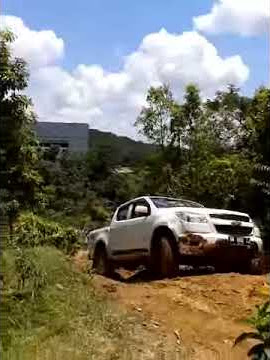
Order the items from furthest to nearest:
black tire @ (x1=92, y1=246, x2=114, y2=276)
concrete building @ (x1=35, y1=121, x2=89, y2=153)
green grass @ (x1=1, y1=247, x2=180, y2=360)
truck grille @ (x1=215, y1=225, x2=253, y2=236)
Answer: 1. concrete building @ (x1=35, y1=121, x2=89, y2=153)
2. black tire @ (x1=92, y1=246, x2=114, y2=276)
3. truck grille @ (x1=215, y1=225, x2=253, y2=236)
4. green grass @ (x1=1, y1=247, x2=180, y2=360)

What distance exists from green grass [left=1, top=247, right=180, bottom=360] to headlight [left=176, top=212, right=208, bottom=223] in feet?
5.35

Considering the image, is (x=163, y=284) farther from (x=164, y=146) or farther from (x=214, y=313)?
(x=164, y=146)

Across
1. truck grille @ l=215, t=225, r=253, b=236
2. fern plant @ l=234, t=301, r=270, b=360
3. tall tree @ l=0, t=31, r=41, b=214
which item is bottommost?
fern plant @ l=234, t=301, r=270, b=360

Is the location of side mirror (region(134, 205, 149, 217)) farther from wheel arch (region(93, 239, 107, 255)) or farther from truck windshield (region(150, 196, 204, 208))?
wheel arch (region(93, 239, 107, 255))

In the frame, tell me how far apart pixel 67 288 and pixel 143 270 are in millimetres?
2180

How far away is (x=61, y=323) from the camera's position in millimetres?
5230

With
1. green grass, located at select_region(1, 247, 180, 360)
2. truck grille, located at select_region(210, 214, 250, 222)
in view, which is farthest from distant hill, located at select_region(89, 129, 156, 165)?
green grass, located at select_region(1, 247, 180, 360)

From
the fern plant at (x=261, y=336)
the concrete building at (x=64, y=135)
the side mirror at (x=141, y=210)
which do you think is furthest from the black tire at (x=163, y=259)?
the fern plant at (x=261, y=336)

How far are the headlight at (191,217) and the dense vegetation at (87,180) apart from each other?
0.86 metres

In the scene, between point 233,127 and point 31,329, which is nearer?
point 31,329

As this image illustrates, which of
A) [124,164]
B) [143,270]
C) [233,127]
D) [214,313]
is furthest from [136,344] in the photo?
[233,127]

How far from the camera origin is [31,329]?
512 centimetres

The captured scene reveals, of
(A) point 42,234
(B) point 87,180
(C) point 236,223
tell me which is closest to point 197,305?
(C) point 236,223

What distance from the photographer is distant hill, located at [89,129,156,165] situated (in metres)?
11.1
